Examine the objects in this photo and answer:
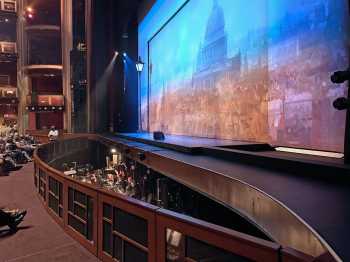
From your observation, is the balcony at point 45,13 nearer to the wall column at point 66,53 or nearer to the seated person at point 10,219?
the wall column at point 66,53

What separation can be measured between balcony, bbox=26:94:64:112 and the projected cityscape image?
13.7 metres

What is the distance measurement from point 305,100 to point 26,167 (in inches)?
355

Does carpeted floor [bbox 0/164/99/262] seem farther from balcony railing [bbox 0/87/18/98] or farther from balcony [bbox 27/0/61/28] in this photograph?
balcony [bbox 27/0/61/28]

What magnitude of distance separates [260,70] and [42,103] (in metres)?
18.5

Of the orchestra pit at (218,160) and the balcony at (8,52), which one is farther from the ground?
the balcony at (8,52)

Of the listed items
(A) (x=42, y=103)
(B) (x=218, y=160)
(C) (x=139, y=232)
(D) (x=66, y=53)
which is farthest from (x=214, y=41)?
(A) (x=42, y=103)

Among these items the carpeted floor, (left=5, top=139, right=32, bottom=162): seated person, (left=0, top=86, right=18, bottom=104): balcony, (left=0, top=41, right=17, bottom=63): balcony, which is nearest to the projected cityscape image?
the carpeted floor

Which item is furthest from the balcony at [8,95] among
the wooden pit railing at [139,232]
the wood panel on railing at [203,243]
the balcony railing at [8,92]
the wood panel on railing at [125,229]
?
the wood panel on railing at [203,243]

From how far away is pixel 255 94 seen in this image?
538cm

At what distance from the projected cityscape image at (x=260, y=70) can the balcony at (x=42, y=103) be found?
1370cm

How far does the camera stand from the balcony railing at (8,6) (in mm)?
22031

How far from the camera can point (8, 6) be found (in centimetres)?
2219

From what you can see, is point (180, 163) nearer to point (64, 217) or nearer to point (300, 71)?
point (64, 217)

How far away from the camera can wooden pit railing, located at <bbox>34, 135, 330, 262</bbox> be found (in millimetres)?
1427
